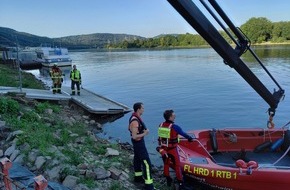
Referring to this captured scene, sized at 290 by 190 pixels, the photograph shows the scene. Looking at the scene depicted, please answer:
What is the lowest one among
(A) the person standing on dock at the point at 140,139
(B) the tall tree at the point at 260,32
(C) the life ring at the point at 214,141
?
(C) the life ring at the point at 214,141

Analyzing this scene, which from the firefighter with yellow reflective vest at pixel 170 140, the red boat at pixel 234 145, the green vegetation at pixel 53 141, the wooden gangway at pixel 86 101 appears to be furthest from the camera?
the wooden gangway at pixel 86 101

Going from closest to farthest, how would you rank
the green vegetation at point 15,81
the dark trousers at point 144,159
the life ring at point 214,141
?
the dark trousers at point 144,159
the life ring at point 214,141
the green vegetation at point 15,81

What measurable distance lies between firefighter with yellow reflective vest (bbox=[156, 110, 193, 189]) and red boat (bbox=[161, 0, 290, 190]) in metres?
0.35

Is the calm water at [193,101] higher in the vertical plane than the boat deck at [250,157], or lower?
lower

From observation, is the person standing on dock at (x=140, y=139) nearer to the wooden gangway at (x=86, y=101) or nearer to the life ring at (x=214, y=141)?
the life ring at (x=214, y=141)

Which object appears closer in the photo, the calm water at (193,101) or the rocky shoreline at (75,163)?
the rocky shoreline at (75,163)

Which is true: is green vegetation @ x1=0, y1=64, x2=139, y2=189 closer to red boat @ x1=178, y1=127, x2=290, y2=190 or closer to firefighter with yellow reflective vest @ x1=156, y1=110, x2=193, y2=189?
firefighter with yellow reflective vest @ x1=156, y1=110, x2=193, y2=189

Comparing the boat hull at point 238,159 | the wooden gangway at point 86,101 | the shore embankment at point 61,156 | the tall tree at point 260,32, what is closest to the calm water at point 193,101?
the wooden gangway at point 86,101

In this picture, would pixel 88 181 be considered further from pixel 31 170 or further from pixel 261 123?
pixel 261 123

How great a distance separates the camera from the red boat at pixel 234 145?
23.2ft

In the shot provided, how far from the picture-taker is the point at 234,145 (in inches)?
429

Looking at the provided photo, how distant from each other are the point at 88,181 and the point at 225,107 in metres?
16.9

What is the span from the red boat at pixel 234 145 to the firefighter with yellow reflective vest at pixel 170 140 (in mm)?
349

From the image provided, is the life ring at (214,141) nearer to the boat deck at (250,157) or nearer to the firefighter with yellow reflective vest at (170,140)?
the boat deck at (250,157)
